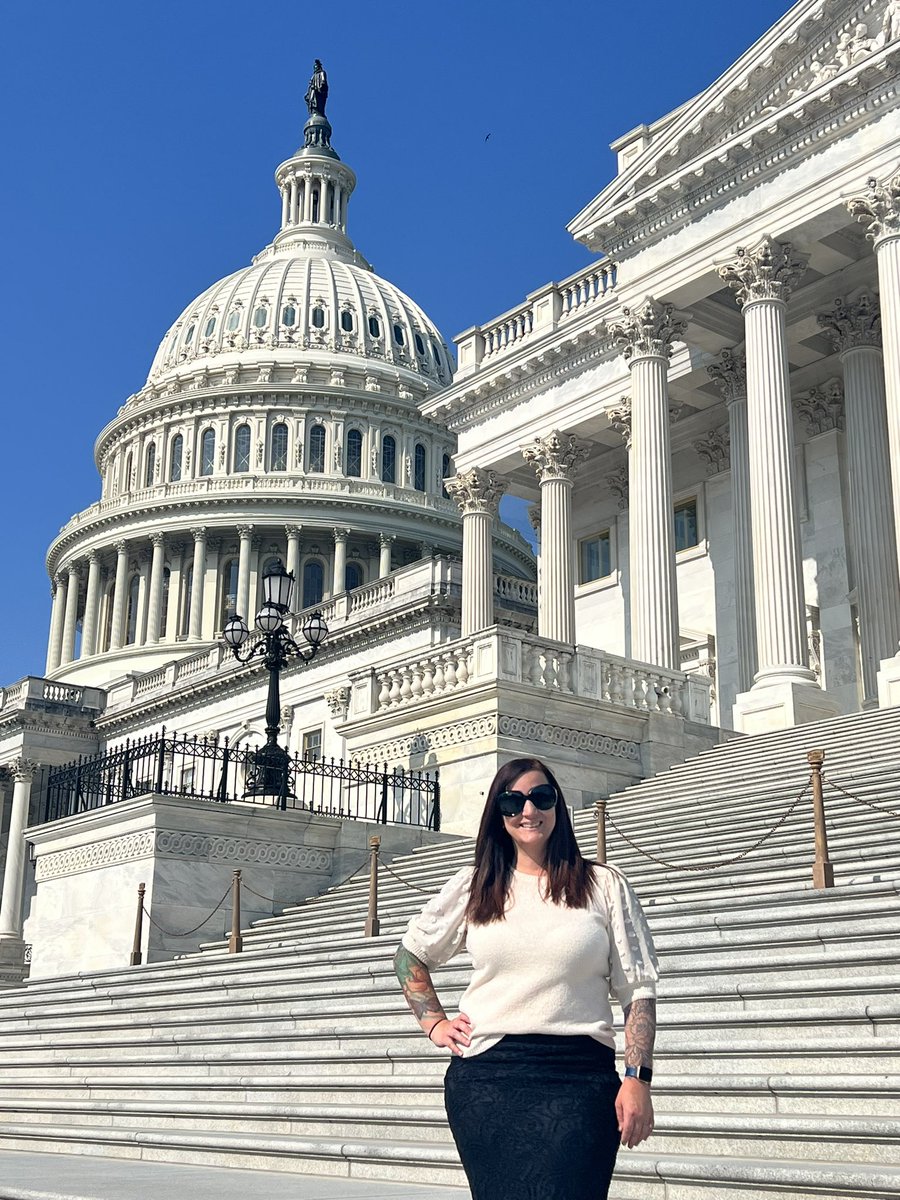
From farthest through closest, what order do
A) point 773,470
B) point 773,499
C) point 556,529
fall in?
1. point 556,529
2. point 773,470
3. point 773,499

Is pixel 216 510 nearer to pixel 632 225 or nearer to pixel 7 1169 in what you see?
pixel 632 225

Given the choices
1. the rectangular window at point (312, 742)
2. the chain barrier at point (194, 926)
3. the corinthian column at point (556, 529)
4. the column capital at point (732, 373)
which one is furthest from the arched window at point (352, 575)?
the chain barrier at point (194, 926)

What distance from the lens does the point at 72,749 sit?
75.1 m

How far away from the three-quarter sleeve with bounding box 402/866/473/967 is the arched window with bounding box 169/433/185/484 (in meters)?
98.1

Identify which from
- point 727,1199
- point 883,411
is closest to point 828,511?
point 883,411

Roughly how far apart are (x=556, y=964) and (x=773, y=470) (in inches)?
955

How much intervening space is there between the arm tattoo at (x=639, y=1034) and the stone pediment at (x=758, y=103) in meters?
26.6

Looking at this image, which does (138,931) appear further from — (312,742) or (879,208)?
(312,742)

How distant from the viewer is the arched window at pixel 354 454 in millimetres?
99438

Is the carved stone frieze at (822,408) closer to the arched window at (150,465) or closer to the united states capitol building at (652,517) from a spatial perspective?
the united states capitol building at (652,517)

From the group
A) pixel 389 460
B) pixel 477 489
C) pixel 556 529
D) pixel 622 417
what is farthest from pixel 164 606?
pixel 622 417

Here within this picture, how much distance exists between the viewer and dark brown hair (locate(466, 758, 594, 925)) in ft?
16.6

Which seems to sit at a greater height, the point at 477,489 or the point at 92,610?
the point at 92,610

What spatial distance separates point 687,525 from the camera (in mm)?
40188
